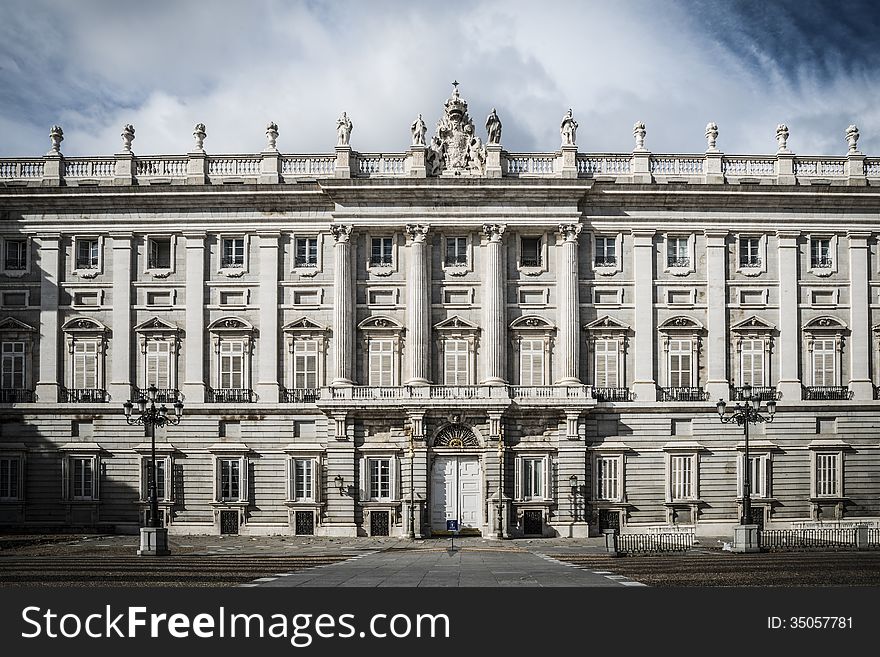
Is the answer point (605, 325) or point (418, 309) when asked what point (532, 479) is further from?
point (418, 309)

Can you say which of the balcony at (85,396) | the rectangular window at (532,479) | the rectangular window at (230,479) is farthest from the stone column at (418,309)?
the balcony at (85,396)

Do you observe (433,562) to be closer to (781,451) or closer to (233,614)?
(233,614)

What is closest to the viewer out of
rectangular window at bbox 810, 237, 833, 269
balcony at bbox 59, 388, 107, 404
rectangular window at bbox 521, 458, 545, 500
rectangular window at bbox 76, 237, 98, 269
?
rectangular window at bbox 521, 458, 545, 500

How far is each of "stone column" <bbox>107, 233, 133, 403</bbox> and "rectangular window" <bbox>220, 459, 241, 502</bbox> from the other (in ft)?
20.6

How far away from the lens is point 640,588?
74.8ft

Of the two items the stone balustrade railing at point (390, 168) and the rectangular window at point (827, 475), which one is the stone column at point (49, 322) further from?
the rectangular window at point (827, 475)

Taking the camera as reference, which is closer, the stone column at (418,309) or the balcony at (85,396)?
the stone column at (418,309)

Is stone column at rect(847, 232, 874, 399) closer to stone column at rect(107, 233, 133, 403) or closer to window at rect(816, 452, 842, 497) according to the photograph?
window at rect(816, 452, 842, 497)

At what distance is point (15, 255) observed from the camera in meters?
53.2

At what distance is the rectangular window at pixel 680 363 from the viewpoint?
5206 centimetres

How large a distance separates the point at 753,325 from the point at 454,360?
1578cm

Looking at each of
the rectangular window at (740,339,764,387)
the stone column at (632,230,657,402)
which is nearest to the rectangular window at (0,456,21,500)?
the stone column at (632,230,657,402)

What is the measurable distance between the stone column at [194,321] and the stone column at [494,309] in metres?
14.7

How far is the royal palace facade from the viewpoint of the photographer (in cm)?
5059
